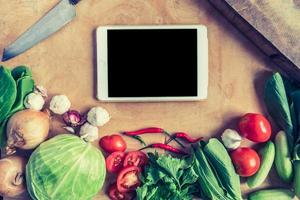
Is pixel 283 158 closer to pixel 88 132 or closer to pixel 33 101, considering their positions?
pixel 88 132

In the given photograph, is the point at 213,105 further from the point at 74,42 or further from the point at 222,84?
the point at 74,42

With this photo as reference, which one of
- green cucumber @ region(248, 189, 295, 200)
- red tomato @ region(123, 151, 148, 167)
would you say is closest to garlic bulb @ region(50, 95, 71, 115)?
red tomato @ region(123, 151, 148, 167)

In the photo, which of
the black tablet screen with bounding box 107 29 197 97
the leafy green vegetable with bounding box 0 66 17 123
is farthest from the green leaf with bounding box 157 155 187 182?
A: the leafy green vegetable with bounding box 0 66 17 123

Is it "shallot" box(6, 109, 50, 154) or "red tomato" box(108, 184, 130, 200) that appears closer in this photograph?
"shallot" box(6, 109, 50, 154)

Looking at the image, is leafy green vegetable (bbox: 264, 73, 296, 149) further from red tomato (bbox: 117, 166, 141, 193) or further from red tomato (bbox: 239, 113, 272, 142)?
red tomato (bbox: 117, 166, 141, 193)

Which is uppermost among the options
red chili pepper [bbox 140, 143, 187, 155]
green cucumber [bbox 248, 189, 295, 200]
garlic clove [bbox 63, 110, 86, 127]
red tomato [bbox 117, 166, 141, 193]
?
garlic clove [bbox 63, 110, 86, 127]

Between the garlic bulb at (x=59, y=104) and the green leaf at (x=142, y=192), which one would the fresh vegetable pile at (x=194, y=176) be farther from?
the garlic bulb at (x=59, y=104)

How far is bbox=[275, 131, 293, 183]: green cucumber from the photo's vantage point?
2.57 metres

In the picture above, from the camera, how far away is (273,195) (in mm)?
2594

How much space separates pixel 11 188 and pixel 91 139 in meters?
0.44

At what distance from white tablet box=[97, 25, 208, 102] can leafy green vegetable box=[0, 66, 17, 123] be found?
0.41 m

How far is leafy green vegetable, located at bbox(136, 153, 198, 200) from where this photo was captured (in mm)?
2508

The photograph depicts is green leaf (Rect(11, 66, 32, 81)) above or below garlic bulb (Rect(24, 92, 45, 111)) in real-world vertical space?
above

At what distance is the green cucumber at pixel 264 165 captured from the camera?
2.58m
